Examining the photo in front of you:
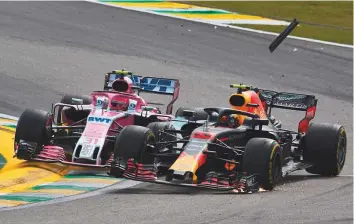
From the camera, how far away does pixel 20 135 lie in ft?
51.1

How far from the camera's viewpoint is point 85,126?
1558 centimetres

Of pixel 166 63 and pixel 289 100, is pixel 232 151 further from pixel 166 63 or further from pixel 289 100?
pixel 166 63

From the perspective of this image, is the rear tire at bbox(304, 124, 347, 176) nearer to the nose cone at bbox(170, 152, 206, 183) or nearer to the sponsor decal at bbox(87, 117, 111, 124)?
the nose cone at bbox(170, 152, 206, 183)

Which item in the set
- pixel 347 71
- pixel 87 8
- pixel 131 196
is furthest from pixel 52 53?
pixel 131 196

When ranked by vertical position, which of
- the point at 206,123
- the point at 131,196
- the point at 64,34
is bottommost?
the point at 131,196

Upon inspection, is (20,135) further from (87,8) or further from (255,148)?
(87,8)

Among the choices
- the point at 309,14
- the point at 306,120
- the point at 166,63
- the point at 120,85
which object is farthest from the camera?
the point at 309,14

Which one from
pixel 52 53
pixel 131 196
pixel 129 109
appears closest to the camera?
pixel 131 196

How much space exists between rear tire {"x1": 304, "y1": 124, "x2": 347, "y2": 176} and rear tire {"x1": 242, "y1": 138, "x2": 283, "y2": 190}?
1.85m

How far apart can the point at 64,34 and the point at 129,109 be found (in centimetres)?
978

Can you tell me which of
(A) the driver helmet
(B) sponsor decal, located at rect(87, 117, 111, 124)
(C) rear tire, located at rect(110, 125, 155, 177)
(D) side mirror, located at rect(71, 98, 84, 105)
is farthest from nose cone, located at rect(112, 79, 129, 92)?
(C) rear tire, located at rect(110, 125, 155, 177)

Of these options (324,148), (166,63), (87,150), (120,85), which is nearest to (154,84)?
(120,85)

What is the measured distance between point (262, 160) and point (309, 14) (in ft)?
61.6

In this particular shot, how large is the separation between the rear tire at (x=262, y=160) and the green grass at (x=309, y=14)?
48.7 feet
